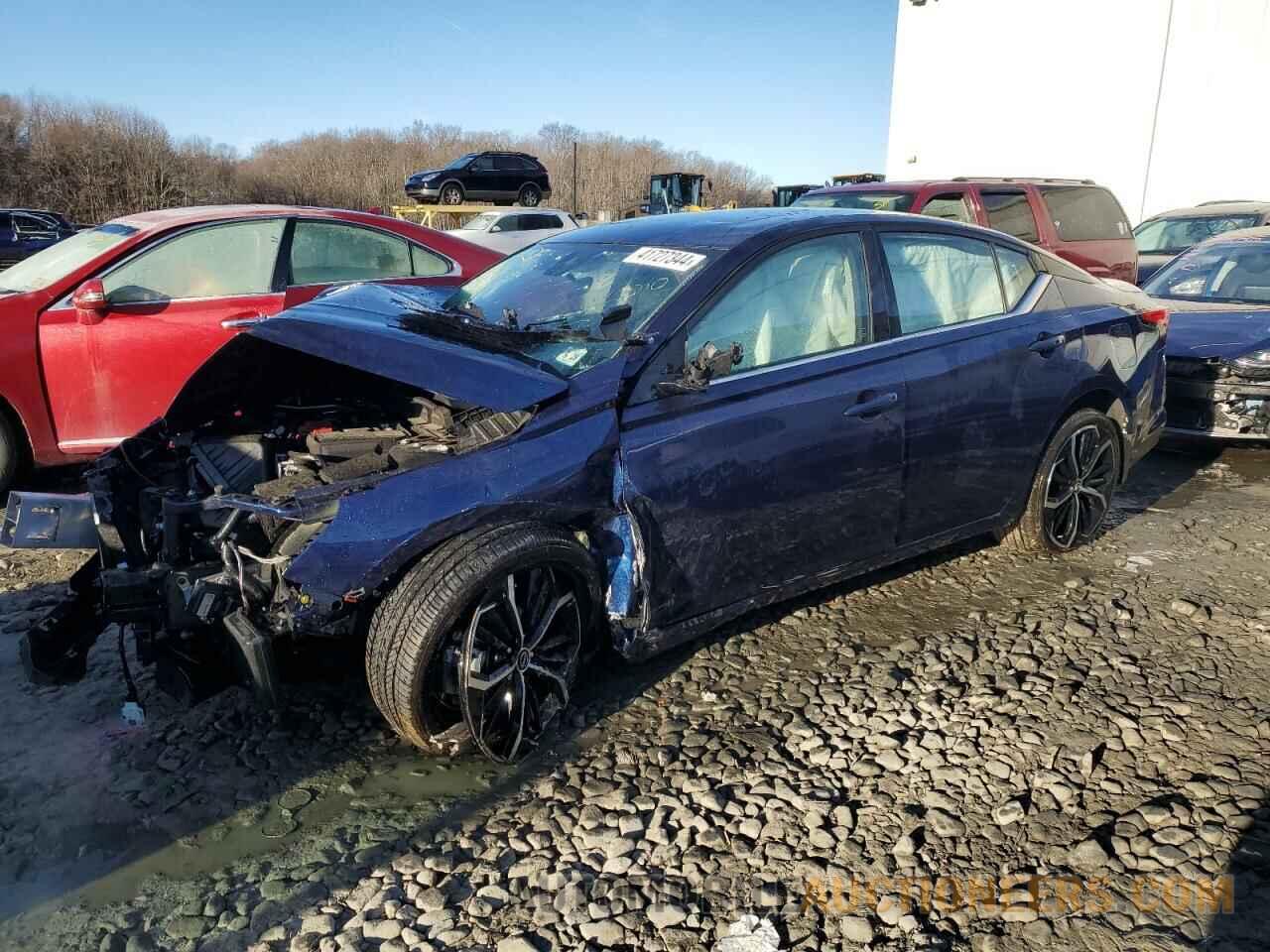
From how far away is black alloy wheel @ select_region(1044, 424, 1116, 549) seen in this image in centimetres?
441

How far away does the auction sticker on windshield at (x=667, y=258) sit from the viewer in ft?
11.0

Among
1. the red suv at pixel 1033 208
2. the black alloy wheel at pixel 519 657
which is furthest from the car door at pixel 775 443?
the red suv at pixel 1033 208

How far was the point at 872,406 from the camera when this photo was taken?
3.50 meters

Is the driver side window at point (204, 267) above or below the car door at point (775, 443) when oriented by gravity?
above

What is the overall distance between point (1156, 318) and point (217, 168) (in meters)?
54.2

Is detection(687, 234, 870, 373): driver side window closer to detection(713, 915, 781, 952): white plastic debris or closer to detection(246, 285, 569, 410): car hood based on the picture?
detection(246, 285, 569, 410): car hood

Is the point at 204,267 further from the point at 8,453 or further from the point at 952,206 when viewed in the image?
the point at 952,206

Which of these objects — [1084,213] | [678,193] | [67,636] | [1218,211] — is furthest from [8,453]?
[678,193]

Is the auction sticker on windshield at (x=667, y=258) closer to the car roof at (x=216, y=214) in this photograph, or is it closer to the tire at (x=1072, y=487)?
the tire at (x=1072, y=487)

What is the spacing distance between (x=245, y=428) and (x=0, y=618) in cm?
145

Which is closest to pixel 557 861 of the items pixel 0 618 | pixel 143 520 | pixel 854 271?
pixel 143 520

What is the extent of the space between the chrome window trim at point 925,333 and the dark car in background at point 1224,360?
2.54 metres

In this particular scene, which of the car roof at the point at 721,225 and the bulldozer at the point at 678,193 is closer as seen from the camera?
the car roof at the point at 721,225

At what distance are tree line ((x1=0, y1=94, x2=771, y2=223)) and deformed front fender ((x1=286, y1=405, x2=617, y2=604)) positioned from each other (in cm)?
3121
